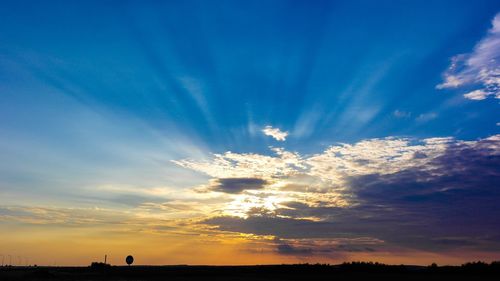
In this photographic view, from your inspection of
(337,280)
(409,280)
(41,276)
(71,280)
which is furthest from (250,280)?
(41,276)

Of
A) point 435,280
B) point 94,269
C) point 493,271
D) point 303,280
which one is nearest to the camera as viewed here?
point 435,280

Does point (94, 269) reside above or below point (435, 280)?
below

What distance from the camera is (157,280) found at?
68.1m

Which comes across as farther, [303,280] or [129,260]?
[129,260]

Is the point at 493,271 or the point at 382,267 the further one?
the point at 382,267

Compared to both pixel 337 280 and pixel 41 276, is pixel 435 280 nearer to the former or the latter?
pixel 337 280

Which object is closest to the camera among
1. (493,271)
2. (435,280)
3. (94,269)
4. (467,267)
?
(435,280)

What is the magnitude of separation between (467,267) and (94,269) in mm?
87917

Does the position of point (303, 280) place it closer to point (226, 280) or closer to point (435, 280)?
point (226, 280)

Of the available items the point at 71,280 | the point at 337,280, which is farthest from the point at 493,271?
the point at 71,280

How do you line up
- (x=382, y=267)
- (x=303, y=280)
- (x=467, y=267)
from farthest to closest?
(x=382, y=267) → (x=467, y=267) → (x=303, y=280)

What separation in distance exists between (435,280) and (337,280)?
1383cm

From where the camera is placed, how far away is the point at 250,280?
65938mm

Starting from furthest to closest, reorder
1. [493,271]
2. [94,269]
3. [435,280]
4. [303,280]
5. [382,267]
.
→ 1. [94,269]
2. [382,267]
3. [493,271]
4. [303,280]
5. [435,280]
